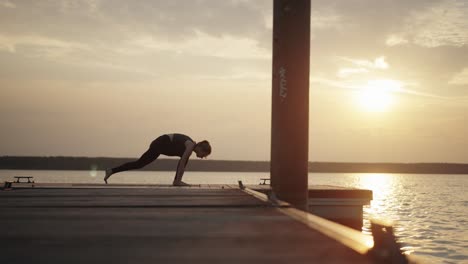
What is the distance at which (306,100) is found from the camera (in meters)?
6.96

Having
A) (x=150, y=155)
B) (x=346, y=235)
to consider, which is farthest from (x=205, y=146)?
(x=346, y=235)

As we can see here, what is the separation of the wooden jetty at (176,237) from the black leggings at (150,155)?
583 centimetres

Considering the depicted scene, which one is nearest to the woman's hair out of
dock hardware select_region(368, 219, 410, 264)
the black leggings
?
the black leggings

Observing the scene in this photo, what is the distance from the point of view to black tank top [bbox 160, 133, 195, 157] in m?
10.7

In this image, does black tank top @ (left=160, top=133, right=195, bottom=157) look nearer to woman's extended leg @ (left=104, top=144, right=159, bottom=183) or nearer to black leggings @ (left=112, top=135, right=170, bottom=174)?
black leggings @ (left=112, top=135, right=170, bottom=174)

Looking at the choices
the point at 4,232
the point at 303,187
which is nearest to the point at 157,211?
the point at 4,232

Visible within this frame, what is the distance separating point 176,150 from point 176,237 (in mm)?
7516

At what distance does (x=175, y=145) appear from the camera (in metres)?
10.7

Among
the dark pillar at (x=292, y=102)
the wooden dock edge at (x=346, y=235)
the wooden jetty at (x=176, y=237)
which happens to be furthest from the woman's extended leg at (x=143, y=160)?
the wooden dock edge at (x=346, y=235)

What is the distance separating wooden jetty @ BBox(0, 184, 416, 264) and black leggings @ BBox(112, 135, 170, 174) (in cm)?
583

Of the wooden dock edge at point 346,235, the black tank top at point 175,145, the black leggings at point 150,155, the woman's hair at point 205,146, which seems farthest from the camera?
the black leggings at point 150,155

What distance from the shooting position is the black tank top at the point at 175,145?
10672 mm

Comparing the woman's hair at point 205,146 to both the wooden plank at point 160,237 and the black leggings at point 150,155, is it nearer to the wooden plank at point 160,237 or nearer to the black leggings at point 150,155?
the black leggings at point 150,155

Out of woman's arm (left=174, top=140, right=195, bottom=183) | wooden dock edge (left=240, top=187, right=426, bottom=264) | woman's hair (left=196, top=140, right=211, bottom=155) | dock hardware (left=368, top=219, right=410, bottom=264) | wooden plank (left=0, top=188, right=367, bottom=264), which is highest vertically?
woman's hair (left=196, top=140, right=211, bottom=155)
